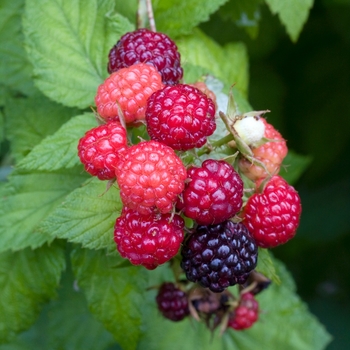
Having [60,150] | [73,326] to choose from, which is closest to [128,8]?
[60,150]

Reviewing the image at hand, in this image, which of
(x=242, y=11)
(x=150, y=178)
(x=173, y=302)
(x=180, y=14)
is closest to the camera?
(x=150, y=178)

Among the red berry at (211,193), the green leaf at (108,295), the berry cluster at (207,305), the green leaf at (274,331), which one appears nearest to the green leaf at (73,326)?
the green leaf at (274,331)

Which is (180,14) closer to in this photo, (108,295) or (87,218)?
(87,218)

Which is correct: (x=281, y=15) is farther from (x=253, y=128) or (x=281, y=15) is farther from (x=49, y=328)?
(x=49, y=328)

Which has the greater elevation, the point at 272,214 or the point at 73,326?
the point at 272,214

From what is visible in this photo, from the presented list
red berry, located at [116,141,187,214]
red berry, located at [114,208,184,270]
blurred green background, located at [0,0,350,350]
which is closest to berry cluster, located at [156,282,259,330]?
red berry, located at [114,208,184,270]

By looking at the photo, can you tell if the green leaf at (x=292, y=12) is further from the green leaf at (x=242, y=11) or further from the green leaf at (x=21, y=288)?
the green leaf at (x=21, y=288)

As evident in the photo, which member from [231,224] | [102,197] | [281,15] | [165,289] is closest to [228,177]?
[231,224]
